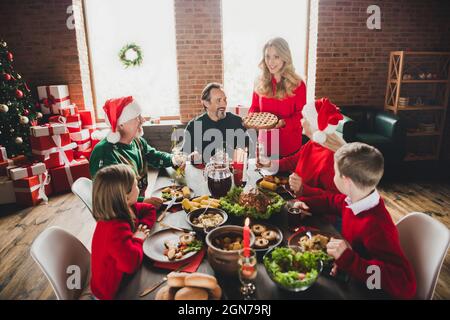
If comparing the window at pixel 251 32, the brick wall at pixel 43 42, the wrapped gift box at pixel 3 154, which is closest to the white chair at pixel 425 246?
the window at pixel 251 32

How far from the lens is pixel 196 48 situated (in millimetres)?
4746

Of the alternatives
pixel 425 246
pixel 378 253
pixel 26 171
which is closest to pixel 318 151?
pixel 425 246

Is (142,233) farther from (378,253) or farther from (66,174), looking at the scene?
(66,174)

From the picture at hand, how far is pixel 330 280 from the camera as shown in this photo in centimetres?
113

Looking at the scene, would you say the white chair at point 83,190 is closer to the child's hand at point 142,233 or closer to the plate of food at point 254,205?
the child's hand at point 142,233

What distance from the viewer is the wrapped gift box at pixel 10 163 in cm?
380

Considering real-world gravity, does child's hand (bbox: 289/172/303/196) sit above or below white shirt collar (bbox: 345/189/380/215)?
below

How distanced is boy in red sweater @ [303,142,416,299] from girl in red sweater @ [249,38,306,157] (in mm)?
1503

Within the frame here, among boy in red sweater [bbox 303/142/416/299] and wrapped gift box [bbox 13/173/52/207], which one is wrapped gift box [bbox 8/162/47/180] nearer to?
wrapped gift box [bbox 13/173/52/207]

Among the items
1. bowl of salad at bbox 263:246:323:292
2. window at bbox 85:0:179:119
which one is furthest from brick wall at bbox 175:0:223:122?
bowl of salad at bbox 263:246:323:292

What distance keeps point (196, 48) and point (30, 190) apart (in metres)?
2.81

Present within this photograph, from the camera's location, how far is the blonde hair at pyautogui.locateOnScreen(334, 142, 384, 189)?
1289mm

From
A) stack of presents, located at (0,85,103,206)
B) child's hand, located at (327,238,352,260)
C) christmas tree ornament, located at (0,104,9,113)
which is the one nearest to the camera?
child's hand, located at (327,238,352,260)
